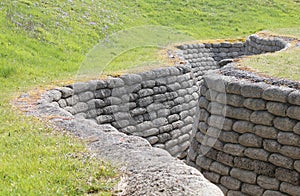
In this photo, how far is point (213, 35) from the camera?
26.2m

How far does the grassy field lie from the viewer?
17.3 ft

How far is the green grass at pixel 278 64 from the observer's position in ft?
31.3

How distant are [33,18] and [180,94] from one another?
7.75m

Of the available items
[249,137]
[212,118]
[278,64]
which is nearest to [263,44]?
[278,64]

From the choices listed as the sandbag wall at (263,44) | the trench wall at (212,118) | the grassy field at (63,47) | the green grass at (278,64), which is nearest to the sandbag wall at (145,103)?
the trench wall at (212,118)

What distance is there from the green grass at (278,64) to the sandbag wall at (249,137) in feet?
3.40

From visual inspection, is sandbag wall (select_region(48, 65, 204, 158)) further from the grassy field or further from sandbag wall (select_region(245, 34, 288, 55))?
sandbag wall (select_region(245, 34, 288, 55))

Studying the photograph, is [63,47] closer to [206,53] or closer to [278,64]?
[206,53]

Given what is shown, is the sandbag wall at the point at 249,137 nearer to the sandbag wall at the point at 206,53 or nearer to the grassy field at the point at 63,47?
the grassy field at the point at 63,47

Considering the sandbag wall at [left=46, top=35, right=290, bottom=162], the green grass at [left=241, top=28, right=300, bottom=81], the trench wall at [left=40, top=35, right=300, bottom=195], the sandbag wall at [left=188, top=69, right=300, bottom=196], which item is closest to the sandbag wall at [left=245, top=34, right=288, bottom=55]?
the green grass at [left=241, top=28, right=300, bottom=81]

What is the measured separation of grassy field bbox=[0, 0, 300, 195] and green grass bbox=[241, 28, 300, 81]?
3.53 meters

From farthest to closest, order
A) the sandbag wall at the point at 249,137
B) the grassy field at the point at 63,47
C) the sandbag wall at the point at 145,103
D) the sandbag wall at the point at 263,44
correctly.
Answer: the sandbag wall at the point at 263,44
the sandbag wall at the point at 145,103
the sandbag wall at the point at 249,137
the grassy field at the point at 63,47

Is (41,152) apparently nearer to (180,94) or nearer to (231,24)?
(180,94)

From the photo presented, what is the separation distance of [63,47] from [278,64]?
27.4ft
